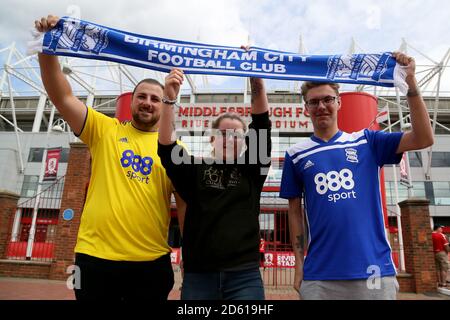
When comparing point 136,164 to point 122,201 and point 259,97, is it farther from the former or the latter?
point 259,97

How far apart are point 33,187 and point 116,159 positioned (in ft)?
116

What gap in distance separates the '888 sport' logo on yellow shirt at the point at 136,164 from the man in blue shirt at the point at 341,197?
1.02 metres

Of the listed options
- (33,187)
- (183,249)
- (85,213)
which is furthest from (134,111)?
(33,187)

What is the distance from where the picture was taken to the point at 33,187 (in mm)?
32906

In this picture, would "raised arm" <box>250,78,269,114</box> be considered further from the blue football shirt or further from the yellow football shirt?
the yellow football shirt

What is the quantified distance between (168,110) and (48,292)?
7536 millimetres

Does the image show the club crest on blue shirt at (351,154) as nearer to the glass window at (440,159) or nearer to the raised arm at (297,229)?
the raised arm at (297,229)

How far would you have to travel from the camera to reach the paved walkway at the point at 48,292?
7.25 m

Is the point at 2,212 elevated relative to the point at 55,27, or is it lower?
lower

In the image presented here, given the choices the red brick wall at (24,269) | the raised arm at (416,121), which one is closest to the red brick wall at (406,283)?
the raised arm at (416,121)

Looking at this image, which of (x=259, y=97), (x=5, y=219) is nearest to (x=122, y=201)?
(x=259, y=97)

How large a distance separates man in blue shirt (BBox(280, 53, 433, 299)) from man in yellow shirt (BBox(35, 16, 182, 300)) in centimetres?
96
